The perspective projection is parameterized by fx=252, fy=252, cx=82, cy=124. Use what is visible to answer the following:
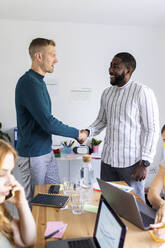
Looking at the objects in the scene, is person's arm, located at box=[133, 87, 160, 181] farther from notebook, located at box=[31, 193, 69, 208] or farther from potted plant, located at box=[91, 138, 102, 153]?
potted plant, located at box=[91, 138, 102, 153]

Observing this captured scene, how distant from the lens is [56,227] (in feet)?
4.13

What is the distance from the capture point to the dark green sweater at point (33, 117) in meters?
2.01

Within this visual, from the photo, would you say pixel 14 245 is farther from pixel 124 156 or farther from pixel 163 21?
pixel 163 21

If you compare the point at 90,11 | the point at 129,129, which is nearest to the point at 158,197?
the point at 129,129

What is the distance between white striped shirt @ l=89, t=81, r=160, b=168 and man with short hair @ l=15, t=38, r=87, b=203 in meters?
0.51

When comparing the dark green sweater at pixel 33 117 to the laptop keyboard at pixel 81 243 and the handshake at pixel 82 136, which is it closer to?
the handshake at pixel 82 136

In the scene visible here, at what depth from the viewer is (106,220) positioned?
101 centimetres

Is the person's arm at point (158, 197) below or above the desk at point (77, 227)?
above

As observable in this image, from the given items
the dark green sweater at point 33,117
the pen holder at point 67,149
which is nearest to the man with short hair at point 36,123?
the dark green sweater at point 33,117

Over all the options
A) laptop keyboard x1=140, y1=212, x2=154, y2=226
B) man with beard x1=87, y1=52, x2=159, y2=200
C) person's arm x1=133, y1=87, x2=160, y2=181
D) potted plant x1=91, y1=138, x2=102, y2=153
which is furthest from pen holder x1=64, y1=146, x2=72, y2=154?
laptop keyboard x1=140, y1=212, x2=154, y2=226

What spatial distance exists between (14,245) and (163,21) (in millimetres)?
3396

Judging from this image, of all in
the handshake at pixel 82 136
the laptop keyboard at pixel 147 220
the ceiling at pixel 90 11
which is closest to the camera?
the laptop keyboard at pixel 147 220

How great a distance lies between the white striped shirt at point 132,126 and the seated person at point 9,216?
1157mm

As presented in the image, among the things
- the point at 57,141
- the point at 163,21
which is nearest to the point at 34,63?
the point at 57,141
